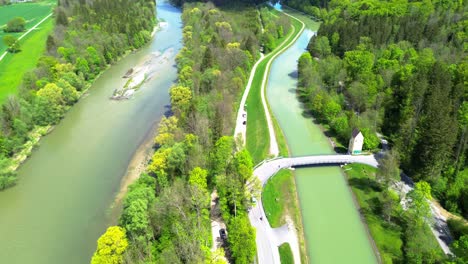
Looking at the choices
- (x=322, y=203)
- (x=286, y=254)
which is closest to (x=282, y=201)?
(x=322, y=203)

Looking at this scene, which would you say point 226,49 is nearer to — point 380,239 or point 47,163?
point 47,163

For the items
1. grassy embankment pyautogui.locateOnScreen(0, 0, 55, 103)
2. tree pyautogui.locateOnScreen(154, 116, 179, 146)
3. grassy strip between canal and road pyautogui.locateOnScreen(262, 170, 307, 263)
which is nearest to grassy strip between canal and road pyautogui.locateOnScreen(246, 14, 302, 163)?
grassy strip between canal and road pyautogui.locateOnScreen(262, 170, 307, 263)

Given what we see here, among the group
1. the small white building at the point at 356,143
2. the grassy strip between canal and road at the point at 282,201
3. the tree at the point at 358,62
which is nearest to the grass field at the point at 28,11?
the tree at the point at 358,62

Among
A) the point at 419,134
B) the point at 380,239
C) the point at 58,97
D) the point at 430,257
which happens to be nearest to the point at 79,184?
the point at 58,97

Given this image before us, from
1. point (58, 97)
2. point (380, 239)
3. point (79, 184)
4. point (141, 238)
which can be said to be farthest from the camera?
point (58, 97)

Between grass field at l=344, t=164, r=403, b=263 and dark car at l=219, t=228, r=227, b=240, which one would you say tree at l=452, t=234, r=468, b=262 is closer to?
grass field at l=344, t=164, r=403, b=263

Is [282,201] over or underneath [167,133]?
underneath

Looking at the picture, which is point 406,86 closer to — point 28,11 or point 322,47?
point 322,47
